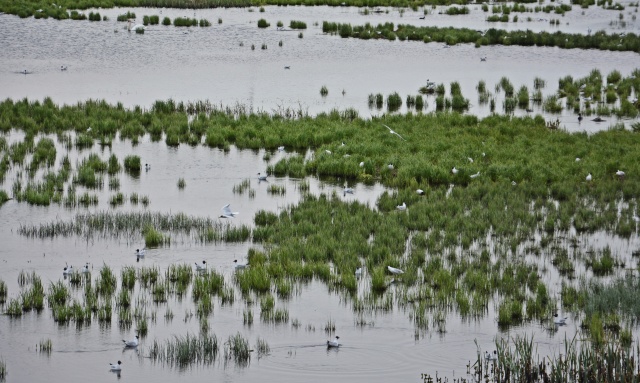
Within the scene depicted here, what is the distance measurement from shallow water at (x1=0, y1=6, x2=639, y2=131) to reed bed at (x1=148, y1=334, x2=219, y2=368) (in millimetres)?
18666

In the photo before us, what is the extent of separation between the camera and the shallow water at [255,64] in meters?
36.8

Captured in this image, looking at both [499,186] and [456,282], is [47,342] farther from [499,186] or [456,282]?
[499,186]

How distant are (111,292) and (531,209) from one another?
33.9 ft

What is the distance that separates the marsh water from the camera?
1338cm

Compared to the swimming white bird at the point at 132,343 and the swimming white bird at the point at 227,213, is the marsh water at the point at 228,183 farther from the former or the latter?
the swimming white bird at the point at 227,213

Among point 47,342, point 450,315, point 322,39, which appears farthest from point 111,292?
point 322,39

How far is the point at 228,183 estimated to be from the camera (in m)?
24.2

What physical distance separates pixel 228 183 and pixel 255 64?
2268 cm

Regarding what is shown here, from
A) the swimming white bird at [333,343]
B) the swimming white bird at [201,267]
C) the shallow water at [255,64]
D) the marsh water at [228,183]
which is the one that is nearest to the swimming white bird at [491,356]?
the marsh water at [228,183]

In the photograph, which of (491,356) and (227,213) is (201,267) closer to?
(227,213)

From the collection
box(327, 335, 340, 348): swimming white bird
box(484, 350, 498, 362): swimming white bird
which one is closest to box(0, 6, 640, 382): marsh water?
box(327, 335, 340, 348): swimming white bird

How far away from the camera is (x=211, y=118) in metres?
31.0

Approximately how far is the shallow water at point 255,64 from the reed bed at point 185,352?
18.7m

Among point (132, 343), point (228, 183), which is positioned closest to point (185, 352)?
point (132, 343)
